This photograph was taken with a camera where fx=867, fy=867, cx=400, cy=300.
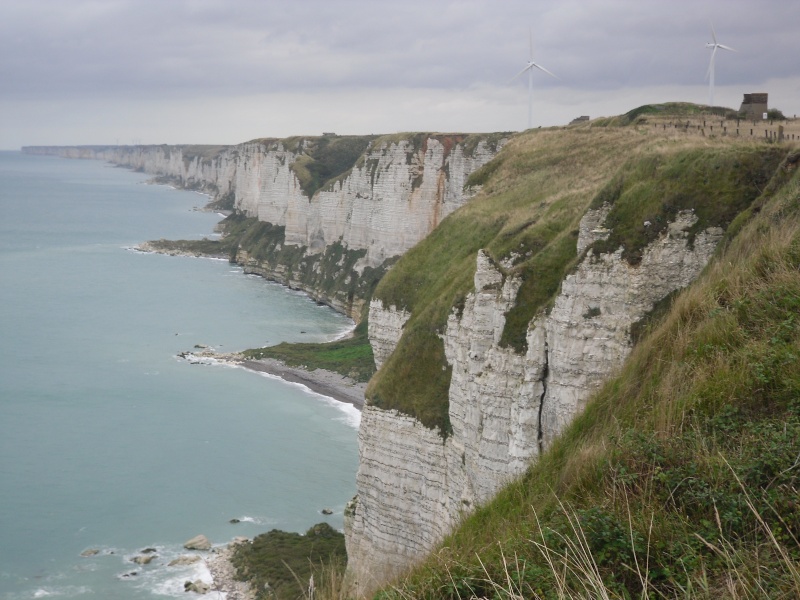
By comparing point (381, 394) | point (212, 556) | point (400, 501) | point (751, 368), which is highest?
point (751, 368)

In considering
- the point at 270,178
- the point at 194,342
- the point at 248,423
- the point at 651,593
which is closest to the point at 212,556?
the point at 248,423

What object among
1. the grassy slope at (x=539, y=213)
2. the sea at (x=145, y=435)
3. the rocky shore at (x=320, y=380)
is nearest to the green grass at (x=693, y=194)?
the grassy slope at (x=539, y=213)

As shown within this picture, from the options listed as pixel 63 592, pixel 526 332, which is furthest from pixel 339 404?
pixel 526 332

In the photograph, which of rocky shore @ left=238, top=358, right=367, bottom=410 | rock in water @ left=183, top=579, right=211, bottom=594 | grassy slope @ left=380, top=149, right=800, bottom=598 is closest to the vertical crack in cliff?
grassy slope @ left=380, top=149, right=800, bottom=598

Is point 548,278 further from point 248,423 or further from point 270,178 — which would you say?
point 270,178

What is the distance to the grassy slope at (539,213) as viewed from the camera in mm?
18250

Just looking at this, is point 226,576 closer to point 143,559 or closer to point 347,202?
point 143,559

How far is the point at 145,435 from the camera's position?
45.1 metres

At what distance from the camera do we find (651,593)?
19.6ft

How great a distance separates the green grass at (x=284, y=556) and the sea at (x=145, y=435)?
147cm

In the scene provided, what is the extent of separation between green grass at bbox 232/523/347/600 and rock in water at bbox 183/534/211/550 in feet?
4.27

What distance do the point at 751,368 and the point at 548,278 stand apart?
12.9 meters

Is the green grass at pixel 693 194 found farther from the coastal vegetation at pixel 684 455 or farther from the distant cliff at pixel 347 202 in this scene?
the distant cliff at pixel 347 202

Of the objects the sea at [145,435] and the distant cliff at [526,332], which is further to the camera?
the sea at [145,435]
